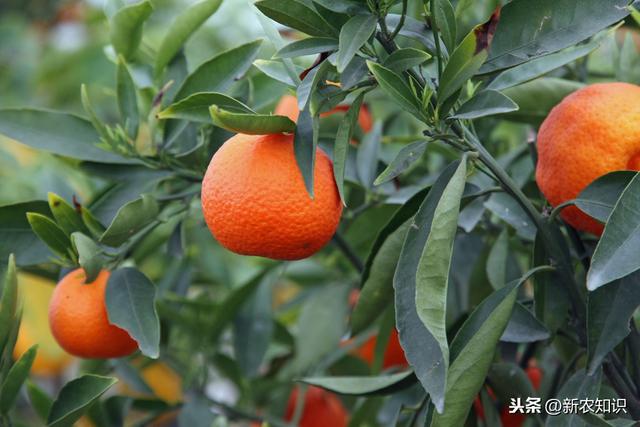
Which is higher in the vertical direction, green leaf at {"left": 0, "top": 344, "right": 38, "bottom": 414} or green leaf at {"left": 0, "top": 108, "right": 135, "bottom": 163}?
green leaf at {"left": 0, "top": 108, "right": 135, "bottom": 163}

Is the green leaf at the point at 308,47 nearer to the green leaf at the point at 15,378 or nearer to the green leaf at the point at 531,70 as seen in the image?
the green leaf at the point at 531,70

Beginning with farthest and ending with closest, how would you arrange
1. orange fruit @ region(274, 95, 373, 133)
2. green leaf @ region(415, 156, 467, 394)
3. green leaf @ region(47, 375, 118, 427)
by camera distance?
orange fruit @ region(274, 95, 373, 133), green leaf @ region(47, 375, 118, 427), green leaf @ region(415, 156, 467, 394)

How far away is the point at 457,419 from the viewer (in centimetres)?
75

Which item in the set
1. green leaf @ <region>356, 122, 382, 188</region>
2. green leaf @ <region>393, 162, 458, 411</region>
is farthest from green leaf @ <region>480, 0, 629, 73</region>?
green leaf @ <region>356, 122, 382, 188</region>

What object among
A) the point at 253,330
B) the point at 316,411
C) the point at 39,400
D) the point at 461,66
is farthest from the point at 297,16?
the point at 316,411

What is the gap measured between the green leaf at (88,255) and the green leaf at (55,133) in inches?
6.1

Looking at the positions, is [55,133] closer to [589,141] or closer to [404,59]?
[404,59]

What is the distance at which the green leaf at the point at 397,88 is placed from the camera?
74cm

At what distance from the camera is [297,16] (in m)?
0.75

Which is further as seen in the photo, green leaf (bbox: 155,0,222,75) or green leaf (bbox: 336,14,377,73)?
green leaf (bbox: 155,0,222,75)

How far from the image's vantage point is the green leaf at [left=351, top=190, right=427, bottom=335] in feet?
2.90

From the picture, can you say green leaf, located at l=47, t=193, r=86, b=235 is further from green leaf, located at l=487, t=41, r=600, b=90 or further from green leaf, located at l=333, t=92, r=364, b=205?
green leaf, located at l=487, t=41, r=600, b=90

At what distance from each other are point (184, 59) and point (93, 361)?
0.50 m

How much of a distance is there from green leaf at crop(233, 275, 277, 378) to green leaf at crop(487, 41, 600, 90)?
0.61 metres
